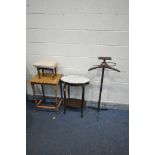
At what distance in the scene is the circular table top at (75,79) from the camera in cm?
328

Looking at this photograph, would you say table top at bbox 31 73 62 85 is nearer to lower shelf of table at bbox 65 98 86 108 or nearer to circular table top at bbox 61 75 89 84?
circular table top at bbox 61 75 89 84

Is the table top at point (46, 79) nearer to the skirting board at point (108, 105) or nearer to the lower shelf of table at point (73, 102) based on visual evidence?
the lower shelf of table at point (73, 102)

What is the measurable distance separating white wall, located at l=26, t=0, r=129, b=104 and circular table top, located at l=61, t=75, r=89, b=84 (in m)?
0.19

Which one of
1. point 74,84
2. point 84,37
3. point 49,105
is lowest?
point 49,105

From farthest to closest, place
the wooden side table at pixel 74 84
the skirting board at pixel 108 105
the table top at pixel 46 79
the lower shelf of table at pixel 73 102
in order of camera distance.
Answer: the skirting board at pixel 108 105
the lower shelf of table at pixel 73 102
the table top at pixel 46 79
the wooden side table at pixel 74 84

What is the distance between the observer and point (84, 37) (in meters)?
3.50

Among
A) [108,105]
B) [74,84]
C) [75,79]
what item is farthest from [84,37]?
[108,105]

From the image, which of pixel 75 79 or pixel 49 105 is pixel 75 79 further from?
pixel 49 105

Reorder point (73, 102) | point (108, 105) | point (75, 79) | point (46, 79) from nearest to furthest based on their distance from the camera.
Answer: point (75, 79) < point (46, 79) < point (73, 102) < point (108, 105)

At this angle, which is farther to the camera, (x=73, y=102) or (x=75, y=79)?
(x=73, y=102)

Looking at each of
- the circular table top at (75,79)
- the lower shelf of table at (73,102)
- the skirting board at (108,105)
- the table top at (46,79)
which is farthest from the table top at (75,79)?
the skirting board at (108,105)
